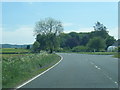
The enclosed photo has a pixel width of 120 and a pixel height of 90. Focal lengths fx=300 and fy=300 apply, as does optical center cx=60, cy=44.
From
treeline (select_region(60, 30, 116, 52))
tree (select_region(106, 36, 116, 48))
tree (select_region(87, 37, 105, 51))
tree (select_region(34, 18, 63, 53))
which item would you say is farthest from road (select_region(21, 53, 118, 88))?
tree (select_region(106, 36, 116, 48))

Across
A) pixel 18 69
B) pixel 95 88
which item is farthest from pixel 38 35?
pixel 95 88

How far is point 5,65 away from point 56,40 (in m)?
72.6

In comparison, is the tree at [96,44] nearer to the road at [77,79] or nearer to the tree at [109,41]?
the tree at [109,41]

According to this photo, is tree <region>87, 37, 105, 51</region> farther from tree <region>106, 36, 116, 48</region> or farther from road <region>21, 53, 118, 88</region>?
road <region>21, 53, 118, 88</region>

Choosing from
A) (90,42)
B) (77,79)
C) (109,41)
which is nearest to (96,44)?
(90,42)

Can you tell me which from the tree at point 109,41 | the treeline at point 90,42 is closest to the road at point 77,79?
the treeline at point 90,42

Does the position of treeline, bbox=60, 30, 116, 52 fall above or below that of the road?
above

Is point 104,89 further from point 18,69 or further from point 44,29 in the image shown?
point 44,29

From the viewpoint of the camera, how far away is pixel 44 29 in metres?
94.4

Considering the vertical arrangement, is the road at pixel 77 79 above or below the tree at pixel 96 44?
below

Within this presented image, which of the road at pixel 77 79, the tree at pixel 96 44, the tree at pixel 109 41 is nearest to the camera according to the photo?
the road at pixel 77 79

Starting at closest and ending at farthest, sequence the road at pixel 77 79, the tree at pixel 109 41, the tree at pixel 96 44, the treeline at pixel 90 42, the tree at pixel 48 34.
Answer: the road at pixel 77 79, the tree at pixel 48 34, the tree at pixel 96 44, the treeline at pixel 90 42, the tree at pixel 109 41

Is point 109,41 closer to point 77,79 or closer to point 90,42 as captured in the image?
point 90,42

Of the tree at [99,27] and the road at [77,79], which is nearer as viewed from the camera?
the road at [77,79]
